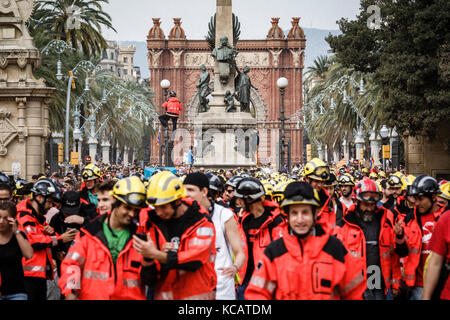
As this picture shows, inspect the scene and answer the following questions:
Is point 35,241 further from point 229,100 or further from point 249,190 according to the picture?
point 229,100

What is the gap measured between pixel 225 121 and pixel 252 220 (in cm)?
2002

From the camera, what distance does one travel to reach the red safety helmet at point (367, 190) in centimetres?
779

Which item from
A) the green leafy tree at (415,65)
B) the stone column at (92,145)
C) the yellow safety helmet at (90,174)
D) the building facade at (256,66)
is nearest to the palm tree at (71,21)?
the stone column at (92,145)

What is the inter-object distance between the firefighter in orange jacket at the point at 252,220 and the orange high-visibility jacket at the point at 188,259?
1.93m

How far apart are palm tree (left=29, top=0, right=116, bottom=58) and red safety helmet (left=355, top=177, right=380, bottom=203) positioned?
31975mm

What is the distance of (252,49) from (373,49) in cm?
5415

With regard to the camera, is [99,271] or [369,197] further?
[369,197]

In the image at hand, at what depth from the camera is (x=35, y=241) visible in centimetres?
779

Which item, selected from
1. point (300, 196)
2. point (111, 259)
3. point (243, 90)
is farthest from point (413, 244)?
point (243, 90)

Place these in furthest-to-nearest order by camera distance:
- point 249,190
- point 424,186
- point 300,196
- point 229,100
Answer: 1. point 229,100
2. point 249,190
3. point 424,186
4. point 300,196

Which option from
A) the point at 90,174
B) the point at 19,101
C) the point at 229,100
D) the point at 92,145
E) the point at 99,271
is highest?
the point at 229,100

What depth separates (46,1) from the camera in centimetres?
3891

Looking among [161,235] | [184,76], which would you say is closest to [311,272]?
[161,235]

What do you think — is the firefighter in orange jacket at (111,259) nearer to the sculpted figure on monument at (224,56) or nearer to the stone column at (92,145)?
the sculpted figure on monument at (224,56)
